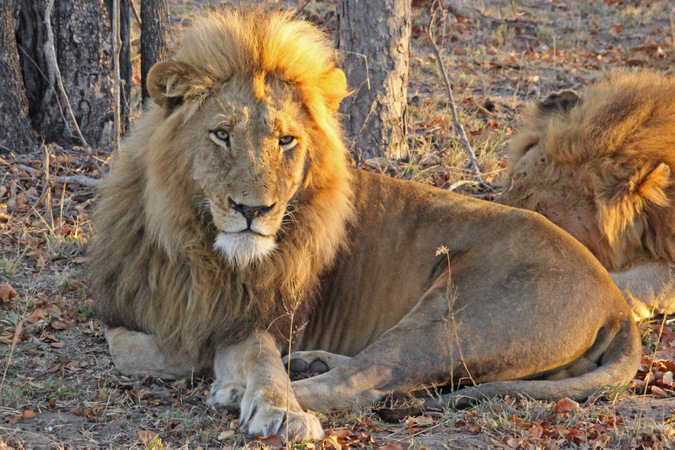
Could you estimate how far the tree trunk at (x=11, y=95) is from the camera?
224 inches

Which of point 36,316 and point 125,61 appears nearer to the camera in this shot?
point 36,316

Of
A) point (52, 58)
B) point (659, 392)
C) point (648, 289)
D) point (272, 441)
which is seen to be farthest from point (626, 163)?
point (52, 58)

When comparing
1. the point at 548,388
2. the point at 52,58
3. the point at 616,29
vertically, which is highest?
the point at 616,29

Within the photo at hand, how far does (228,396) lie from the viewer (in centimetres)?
344

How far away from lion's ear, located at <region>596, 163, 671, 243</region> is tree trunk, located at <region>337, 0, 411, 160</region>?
187 cm

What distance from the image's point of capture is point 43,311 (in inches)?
173

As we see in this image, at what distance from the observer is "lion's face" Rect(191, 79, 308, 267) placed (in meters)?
3.29

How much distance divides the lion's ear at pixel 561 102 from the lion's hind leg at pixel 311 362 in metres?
2.62

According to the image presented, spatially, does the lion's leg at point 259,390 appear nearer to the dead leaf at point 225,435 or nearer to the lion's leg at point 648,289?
the dead leaf at point 225,435

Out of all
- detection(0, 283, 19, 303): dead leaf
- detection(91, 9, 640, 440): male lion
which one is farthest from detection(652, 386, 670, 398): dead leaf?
detection(0, 283, 19, 303): dead leaf

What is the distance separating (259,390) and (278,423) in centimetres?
22

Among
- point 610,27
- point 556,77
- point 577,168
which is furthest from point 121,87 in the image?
point 610,27

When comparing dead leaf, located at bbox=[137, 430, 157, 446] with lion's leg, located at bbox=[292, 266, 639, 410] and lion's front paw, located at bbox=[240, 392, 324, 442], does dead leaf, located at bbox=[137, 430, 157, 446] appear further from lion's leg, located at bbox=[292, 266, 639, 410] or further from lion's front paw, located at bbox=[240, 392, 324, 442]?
lion's leg, located at bbox=[292, 266, 639, 410]

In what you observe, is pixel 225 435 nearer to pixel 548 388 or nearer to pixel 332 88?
pixel 548 388
